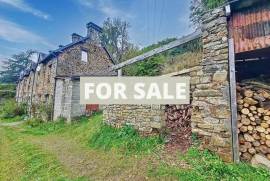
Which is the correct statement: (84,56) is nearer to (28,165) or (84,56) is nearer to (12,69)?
(28,165)

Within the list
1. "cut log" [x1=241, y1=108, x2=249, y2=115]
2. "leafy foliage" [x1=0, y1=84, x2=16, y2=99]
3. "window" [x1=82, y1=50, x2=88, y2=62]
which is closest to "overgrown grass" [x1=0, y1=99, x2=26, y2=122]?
"window" [x1=82, y1=50, x2=88, y2=62]

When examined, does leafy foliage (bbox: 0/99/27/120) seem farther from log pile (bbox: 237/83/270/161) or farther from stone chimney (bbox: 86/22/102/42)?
log pile (bbox: 237/83/270/161)

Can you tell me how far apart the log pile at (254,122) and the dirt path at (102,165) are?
2.28m

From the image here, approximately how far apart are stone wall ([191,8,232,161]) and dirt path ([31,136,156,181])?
1682 millimetres

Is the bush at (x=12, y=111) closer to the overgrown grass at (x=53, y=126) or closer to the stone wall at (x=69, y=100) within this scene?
the overgrown grass at (x=53, y=126)

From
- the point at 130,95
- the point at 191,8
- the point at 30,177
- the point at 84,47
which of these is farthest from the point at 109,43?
the point at 30,177

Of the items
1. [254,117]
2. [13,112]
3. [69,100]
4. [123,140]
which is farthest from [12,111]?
[254,117]

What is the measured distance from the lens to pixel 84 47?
61.7ft

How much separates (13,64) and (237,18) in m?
52.8

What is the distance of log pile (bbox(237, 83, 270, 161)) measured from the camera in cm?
434

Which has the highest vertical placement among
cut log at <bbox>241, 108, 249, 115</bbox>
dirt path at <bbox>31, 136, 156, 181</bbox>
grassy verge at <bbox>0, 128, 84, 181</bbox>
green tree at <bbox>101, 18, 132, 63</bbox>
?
green tree at <bbox>101, 18, 132, 63</bbox>

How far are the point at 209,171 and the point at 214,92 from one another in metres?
1.76

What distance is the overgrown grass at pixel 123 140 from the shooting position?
237 inches

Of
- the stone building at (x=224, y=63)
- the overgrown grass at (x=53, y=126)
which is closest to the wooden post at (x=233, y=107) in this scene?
the stone building at (x=224, y=63)
